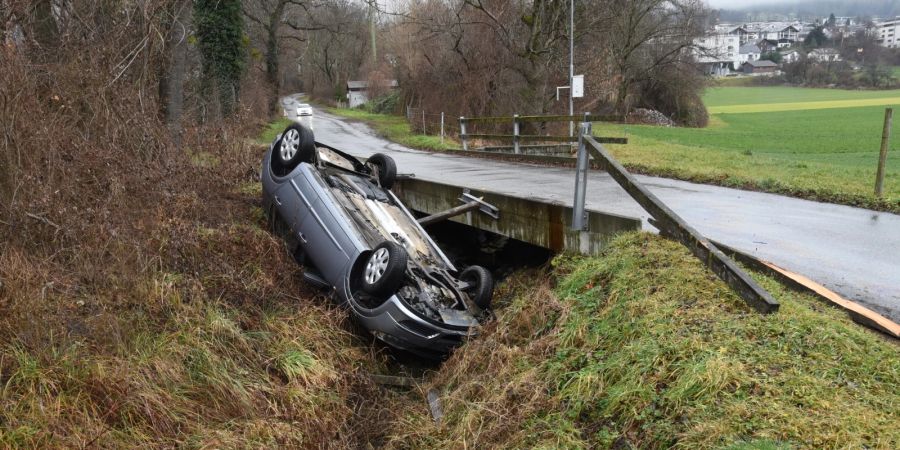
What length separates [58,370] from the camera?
14.4ft

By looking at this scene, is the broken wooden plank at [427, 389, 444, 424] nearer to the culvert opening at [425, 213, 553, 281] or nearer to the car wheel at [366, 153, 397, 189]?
the culvert opening at [425, 213, 553, 281]

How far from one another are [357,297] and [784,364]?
4.40 meters

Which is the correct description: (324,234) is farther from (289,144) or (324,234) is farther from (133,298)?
(133,298)

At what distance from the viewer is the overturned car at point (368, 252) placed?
646 centimetres

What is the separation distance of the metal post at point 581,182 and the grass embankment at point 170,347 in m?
2.63

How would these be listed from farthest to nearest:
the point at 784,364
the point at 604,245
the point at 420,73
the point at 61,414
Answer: the point at 420,73, the point at 604,245, the point at 61,414, the point at 784,364

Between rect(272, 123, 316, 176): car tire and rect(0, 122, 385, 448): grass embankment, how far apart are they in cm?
122

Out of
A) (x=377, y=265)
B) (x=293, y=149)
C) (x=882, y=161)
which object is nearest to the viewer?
(x=377, y=265)

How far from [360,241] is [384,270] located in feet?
2.64

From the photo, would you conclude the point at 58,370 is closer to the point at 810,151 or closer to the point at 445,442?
the point at 445,442

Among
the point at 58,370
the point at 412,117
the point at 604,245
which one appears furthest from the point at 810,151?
the point at 58,370

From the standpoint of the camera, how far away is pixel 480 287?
23.2 feet

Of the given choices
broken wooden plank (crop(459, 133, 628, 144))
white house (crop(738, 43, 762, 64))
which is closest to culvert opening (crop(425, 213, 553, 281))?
broken wooden plank (crop(459, 133, 628, 144))

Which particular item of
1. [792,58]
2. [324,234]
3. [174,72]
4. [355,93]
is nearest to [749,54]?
[792,58]
